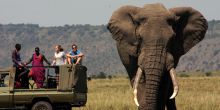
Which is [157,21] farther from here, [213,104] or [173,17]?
[213,104]

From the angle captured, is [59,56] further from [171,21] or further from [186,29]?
[171,21]

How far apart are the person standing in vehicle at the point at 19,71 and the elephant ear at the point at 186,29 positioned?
5180mm

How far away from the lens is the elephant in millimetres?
13547

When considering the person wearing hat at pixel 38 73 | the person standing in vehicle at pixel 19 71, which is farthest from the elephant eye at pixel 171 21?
the person standing in vehicle at pixel 19 71

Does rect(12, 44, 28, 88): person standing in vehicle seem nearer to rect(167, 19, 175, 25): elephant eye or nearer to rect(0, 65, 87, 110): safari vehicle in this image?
rect(0, 65, 87, 110): safari vehicle

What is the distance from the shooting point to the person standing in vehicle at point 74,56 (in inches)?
750

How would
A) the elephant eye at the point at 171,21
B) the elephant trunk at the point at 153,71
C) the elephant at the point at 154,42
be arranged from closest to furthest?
1. the elephant trunk at the point at 153,71
2. the elephant at the point at 154,42
3. the elephant eye at the point at 171,21

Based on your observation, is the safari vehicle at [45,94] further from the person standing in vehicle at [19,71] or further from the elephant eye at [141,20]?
the elephant eye at [141,20]

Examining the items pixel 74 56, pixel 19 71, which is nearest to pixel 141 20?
pixel 74 56

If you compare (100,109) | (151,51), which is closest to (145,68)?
(151,51)

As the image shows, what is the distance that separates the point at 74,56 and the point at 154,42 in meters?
5.64

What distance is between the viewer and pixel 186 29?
15836 millimetres

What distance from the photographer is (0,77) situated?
18.7 meters

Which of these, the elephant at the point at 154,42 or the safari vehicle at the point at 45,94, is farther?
the safari vehicle at the point at 45,94
